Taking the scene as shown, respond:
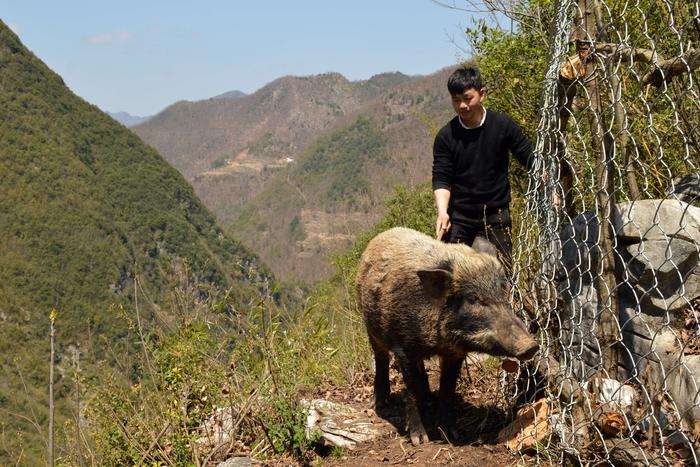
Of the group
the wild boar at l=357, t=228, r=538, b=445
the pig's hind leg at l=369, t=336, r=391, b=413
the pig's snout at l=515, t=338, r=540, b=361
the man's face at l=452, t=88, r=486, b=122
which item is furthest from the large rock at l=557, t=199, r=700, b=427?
the pig's hind leg at l=369, t=336, r=391, b=413

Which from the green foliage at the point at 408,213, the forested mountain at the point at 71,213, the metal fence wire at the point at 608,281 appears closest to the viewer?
the metal fence wire at the point at 608,281

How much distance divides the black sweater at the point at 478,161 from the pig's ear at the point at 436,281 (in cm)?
76

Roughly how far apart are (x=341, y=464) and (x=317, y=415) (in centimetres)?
73

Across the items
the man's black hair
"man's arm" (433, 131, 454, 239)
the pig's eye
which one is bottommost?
the pig's eye

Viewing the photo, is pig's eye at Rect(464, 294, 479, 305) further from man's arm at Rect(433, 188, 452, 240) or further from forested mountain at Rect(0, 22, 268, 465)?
forested mountain at Rect(0, 22, 268, 465)

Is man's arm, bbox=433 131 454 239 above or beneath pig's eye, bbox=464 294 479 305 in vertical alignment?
above

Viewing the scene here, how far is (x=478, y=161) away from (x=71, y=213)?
365 ft

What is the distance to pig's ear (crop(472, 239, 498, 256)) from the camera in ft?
15.7

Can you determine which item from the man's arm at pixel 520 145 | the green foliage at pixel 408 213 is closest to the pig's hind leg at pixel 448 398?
the man's arm at pixel 520 145

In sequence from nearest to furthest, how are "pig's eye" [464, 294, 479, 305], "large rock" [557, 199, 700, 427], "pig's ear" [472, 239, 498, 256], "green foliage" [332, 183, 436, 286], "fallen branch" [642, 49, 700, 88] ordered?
"fallen branch" [642, 49, 700, 88], "large rock" [557, 199, 700, 427], "pig's eye" [464, 294, 479, 305], "pig's ear" [472, 239, 498, 256], "green foliage" [332, 183, 436, 286]

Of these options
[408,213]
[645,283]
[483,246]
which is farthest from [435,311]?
[408,213]

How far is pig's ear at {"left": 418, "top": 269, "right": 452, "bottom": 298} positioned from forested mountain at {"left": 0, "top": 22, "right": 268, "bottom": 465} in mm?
45926

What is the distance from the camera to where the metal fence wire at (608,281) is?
3244mm

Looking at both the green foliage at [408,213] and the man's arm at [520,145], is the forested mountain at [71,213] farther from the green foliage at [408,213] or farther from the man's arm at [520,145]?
the man's arm at [520,145]
